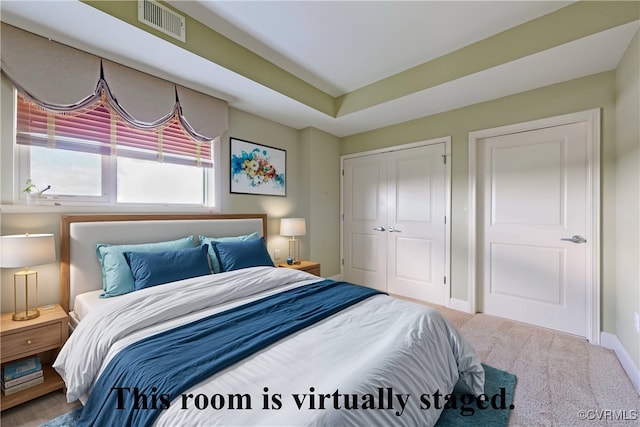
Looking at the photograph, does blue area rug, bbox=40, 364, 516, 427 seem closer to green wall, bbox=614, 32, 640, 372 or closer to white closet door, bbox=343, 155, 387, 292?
green wall, bbox=614, 32, 640, 372

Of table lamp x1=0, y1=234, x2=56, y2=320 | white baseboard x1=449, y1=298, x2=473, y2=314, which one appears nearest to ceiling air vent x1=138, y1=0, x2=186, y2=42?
table lamp x1=0, y1=234, x2=56, y2=320

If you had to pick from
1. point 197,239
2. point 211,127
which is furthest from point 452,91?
point 197,239

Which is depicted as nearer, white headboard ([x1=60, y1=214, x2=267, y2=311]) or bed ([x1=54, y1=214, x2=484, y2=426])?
bed ([x1=54, y1=214, x2=484, y2=426])

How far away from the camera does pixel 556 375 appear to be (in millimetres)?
1948

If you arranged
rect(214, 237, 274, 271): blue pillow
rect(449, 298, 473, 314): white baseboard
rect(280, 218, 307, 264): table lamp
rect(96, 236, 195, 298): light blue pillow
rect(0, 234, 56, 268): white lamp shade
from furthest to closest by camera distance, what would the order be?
rect(280, 218, 307, 264): table lamp → rect(449, 298, 473, 314): white baseboard → rect(214, 237, 274, 271): blue pillow → rect(96, 236, 195, 298): light blue pillow → rect(0, 234, 56, 268): white lamp shade

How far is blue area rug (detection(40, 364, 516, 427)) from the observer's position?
59.9 inches

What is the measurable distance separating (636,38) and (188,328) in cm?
343

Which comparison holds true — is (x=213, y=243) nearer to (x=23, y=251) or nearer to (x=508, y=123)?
(x=23, y=251)

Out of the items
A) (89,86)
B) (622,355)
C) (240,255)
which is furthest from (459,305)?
(89,86)

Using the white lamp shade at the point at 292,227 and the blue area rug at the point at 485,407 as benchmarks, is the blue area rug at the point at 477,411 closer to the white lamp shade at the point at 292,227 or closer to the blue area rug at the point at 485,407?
the blue area rug at the point at 485,407

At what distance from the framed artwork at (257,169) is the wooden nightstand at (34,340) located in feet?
6.08

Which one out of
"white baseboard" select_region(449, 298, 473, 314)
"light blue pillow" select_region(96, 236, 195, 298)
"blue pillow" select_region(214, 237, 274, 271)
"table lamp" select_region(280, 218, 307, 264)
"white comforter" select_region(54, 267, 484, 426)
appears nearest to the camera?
"white comforter" select_region(54, 267, 484, 426)

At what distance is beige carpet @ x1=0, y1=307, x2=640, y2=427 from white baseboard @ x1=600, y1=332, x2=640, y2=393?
36 millimetres

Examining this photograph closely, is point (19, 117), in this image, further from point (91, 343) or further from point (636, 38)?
point (636, 38)
